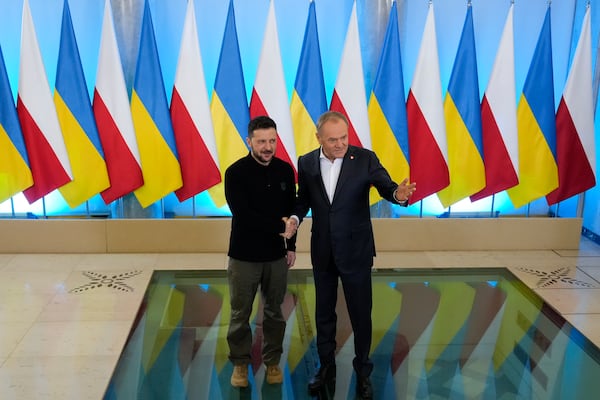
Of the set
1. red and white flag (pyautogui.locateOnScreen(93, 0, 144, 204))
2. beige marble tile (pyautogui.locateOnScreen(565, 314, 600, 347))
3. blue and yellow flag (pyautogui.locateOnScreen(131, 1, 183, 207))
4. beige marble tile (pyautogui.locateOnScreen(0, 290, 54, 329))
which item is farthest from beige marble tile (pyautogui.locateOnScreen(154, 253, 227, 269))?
beige marble tile (pyautogui.locateOnScreen(565, 314, 600, 347))

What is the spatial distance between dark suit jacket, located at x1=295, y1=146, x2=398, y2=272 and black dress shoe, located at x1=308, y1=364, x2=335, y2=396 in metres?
0.56

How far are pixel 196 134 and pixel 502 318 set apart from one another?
254 centimetres

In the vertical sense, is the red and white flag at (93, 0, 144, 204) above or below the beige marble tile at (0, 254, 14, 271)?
above

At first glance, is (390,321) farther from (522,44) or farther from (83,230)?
(522,44)

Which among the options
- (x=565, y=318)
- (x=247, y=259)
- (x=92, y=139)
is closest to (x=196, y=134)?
(x=92, y=139)

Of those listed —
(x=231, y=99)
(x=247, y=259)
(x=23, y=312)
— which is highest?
(x=231, y=99)

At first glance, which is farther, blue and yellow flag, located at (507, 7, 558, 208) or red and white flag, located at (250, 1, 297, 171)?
blue and yellow flag, located at (507, 7, 558, 208)

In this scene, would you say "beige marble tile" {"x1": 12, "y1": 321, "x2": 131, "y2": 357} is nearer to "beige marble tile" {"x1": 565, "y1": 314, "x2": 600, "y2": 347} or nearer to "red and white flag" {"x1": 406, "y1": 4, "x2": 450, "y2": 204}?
"red and white flag" {"x1": 406, "y1": 4, "x2": 450, "y2": 204}

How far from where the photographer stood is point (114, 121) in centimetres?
427

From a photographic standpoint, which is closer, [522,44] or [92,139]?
[92,139]

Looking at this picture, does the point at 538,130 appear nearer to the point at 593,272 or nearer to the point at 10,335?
the point at 593,272

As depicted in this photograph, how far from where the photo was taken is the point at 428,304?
3707mm

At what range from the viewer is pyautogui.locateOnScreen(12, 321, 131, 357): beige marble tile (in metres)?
2.97

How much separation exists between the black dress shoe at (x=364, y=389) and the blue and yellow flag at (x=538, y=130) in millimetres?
2667
